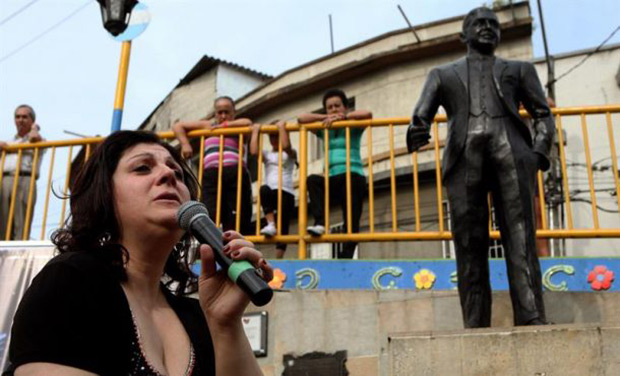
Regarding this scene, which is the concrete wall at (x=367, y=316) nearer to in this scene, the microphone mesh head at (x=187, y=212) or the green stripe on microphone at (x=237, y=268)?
the microphone mesh head at (x=187, y=212)

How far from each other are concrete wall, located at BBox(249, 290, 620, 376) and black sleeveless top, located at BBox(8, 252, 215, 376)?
3731 mm

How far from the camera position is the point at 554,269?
636 cm

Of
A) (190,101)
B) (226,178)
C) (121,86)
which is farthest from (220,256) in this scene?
(190,101)

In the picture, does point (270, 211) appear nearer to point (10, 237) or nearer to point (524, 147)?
point (10, 237)

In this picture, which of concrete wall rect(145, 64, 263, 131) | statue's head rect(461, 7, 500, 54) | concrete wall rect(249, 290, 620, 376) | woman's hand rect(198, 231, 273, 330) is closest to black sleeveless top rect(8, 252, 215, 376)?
woman's hand rect(198, 231, 273, 330)

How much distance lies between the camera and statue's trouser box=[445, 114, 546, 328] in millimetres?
5020

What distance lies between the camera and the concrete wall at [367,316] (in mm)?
5527

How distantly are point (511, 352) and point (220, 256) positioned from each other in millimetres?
2759

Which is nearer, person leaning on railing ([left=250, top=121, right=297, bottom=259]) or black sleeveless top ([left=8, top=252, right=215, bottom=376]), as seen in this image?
black sleeveless top ([left=8, top=252, right=215, bottom=376])

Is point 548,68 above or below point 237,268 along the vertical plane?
above

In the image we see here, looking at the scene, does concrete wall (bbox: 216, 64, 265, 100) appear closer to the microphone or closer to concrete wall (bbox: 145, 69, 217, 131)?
concrete wall (bbox: 145, 69, 217, 131)

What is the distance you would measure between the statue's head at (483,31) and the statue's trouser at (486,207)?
52 centimetres

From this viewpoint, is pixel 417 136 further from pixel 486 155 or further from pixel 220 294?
pixel 220 294

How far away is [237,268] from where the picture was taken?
6.37 feet
